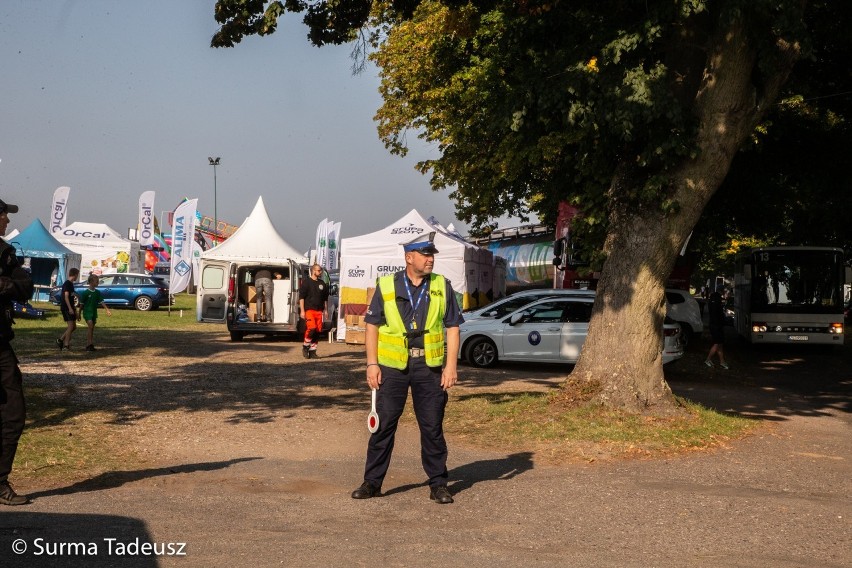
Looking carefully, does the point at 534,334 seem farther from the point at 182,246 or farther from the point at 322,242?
the point at 322,242

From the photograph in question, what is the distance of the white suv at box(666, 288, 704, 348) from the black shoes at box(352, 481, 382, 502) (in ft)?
66.0

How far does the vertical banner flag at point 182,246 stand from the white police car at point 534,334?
21.6m

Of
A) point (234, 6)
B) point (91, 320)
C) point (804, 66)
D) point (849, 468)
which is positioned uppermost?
point (804, 66)

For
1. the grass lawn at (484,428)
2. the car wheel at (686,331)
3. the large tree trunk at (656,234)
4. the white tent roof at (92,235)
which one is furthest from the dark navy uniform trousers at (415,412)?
the white tent roof at (92,235)

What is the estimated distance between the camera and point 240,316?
26.0m

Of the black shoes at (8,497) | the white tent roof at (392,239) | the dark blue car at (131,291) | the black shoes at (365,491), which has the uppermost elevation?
the white tent roof at (392,239)

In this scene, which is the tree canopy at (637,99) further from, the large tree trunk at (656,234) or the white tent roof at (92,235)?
the white tent roof at (92,235)

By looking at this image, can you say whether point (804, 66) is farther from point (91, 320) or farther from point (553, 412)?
point (91, 320)

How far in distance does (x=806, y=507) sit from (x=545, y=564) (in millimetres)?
2797

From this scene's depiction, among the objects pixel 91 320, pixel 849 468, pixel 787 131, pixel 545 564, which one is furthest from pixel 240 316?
pixel 545 564

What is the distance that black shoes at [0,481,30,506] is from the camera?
21.6 feet

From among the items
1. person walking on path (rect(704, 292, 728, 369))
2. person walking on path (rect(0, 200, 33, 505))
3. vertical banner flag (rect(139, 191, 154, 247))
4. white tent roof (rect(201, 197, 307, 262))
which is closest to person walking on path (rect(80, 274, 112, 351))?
white tent roof (rect(201, 197, 307, 262))

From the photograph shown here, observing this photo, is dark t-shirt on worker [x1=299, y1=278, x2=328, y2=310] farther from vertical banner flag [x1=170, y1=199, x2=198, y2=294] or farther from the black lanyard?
vertical banner flag [x1=170, y1=199, x2=198, y2=294]

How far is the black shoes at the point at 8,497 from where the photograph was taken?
6.57 metres
